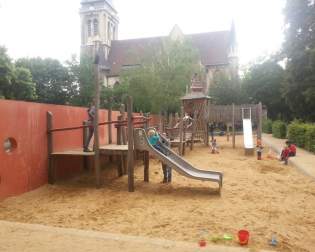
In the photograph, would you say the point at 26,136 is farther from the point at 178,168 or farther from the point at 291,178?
the point at 291,178

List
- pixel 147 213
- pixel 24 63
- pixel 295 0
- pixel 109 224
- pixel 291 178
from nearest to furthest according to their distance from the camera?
pixel 109 224
pixel 147 213
pixel 291 178
pixel 295 0
pixel 24 63

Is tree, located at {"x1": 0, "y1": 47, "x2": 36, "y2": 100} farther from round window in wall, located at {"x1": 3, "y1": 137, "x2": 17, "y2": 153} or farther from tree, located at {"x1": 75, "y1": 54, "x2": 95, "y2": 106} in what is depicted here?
round window in wall, located at {"x1": 3, "y1": 137, "x2": 17, "y2": 153}

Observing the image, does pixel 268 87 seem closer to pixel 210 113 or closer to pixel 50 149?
pixel 210 113

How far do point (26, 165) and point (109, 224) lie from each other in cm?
327

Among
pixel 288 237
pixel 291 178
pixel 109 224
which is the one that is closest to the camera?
pixel 288 237

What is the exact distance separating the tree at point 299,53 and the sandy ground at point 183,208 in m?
19.6

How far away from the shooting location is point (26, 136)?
855 centimetres

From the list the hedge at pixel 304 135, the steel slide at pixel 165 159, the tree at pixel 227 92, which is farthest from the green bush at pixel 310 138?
the tree at pixel 227 92

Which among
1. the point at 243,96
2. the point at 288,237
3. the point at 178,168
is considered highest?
the point at 243,96

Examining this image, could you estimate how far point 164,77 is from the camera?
117 ft

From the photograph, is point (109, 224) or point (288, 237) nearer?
point (288, 237)

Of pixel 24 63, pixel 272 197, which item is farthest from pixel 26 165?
pixel 24 63

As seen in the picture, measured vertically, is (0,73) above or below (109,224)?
above

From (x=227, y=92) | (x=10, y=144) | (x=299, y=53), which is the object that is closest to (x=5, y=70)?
(x=299, y=53)
